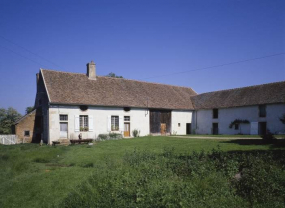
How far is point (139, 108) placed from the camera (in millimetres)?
26641

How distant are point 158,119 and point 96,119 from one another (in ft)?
25.6

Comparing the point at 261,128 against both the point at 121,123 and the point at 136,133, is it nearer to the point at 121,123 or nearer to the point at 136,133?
the point at 136,133

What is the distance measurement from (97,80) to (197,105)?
524 inches

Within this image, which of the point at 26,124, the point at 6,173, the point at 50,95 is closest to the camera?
the point at 6,173

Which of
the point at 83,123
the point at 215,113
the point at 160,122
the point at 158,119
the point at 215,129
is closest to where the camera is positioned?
the point at 83,123

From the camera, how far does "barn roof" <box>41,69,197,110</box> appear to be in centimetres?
2281

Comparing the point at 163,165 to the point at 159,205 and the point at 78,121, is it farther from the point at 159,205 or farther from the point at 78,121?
the point at 78,121

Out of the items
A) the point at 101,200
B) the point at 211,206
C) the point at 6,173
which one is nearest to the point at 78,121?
the point at 6,173

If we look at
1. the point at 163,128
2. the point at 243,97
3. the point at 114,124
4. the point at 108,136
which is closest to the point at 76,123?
the point at 108,136

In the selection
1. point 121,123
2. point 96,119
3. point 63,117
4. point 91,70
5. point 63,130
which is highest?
point 91,70

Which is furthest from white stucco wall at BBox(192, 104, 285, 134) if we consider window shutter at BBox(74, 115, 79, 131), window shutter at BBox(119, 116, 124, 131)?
window shutter at BBox(74, 115, 79, 131)

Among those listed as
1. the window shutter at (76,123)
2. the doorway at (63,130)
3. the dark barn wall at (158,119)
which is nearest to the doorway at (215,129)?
the dark barn wall at (158,119)

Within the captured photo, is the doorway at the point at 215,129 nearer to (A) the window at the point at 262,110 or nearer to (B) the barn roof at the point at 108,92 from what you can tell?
(B) the barn roof at the point at 108,92

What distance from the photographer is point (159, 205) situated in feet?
18.5
